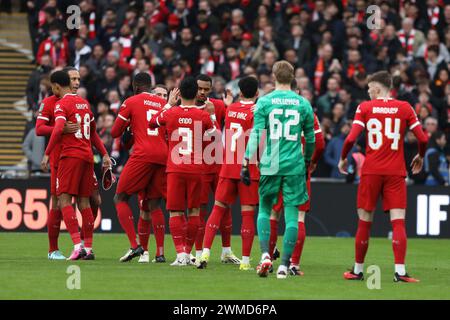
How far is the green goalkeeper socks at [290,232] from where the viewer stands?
527 inches

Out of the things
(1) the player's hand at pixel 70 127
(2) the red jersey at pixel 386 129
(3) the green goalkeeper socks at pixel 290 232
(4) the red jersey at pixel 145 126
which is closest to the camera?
(3) the green goalkeeper socks at pixel 290 232

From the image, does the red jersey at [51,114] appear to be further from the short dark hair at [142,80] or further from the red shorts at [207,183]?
the red shorts at [207,183]

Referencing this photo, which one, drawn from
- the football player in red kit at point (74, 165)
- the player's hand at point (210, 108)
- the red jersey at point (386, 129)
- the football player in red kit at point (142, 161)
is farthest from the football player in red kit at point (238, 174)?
the football player in red kit at point (74, 165)

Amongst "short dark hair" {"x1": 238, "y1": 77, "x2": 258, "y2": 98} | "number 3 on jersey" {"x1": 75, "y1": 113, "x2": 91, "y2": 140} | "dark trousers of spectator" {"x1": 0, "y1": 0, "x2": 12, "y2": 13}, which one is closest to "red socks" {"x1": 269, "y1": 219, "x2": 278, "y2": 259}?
"short dark hair" {"x1": 238, "y1": 77, "x2": 258, "y2": 98}

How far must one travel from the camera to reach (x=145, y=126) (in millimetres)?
16109

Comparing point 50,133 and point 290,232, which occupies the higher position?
point 50,133

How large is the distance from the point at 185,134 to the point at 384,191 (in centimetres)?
266

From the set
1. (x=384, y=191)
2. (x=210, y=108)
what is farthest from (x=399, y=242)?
(x=210, y=108)

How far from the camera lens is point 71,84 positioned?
1619cm

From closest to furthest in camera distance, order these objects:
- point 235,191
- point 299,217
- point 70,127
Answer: point 299,217, point 235,191, point 70,127

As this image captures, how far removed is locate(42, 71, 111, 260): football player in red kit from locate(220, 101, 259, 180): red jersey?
2.10 meters

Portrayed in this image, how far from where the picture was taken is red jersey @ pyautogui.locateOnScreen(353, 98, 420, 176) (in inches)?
535

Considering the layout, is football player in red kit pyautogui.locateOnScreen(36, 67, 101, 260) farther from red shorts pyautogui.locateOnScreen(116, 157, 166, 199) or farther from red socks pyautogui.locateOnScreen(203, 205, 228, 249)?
red socks pyautogui.locateOnScreen(203, 205, 228, 249)

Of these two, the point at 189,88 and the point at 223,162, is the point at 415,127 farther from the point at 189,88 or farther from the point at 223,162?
the point at 189,88
